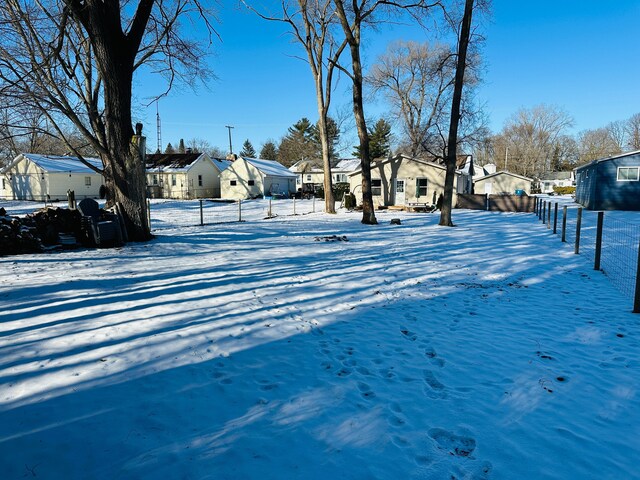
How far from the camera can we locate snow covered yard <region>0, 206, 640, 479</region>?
2527 millimetres

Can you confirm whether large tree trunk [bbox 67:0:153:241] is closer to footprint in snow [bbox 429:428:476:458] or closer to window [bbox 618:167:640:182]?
footprint in snow [bbox 429:428:476:458]

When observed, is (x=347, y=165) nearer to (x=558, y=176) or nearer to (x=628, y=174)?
(x=628, y=174)

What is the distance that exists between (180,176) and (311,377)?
41876 mm

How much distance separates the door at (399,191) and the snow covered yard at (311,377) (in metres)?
22.0

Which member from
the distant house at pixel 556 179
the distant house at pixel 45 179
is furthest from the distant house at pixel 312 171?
the distant house at pixel 556 179

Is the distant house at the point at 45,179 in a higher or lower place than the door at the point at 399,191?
higher

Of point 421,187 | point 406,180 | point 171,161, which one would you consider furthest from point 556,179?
point 171,161

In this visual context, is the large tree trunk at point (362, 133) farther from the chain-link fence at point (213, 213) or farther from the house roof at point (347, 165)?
the house roof at point (347, 165)

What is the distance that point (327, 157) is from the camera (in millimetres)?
24016

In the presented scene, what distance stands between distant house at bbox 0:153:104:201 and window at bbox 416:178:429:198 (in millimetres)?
28059

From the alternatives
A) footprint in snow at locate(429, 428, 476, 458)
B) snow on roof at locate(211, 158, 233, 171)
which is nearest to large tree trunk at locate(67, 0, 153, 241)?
footprint in snow at locate(429, 428, 476, 458)

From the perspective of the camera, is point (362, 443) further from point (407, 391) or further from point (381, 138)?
point (381, 138)

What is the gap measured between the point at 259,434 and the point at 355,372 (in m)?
1.24

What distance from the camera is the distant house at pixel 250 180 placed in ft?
133
